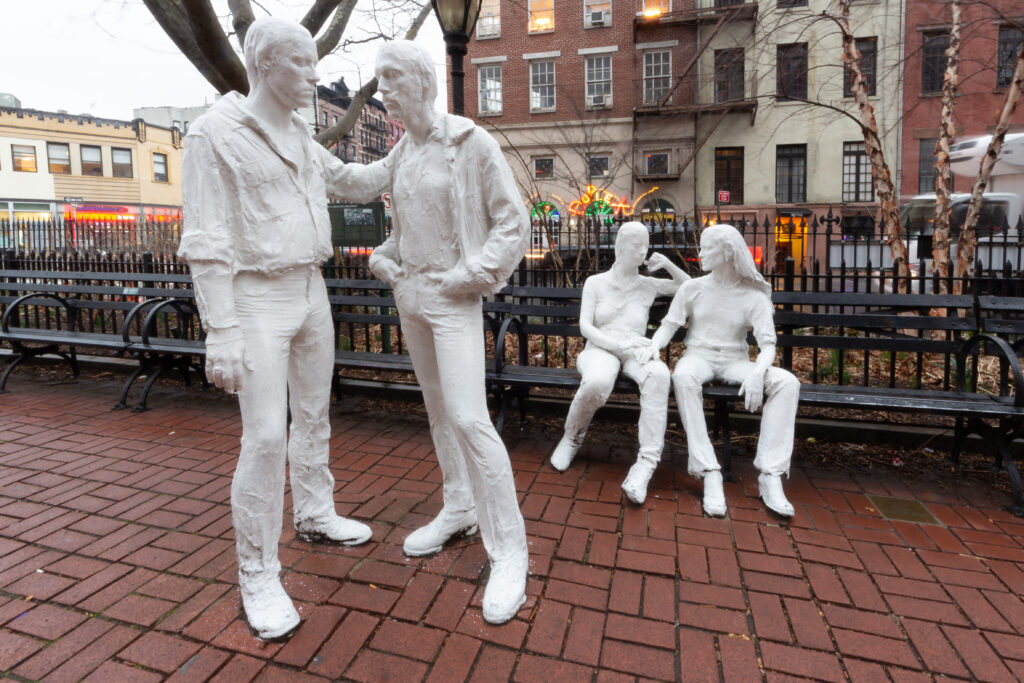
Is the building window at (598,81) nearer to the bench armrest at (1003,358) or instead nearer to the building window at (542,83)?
the building window at (542,83)

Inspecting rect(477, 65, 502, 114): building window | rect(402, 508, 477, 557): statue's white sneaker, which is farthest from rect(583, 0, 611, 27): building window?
rect(402, 508, 477, 557): statue's white sneaker

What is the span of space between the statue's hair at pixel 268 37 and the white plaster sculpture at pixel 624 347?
7.20 feet

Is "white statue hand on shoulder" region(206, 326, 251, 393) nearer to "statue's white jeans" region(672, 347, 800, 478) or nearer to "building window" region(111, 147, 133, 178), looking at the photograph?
"statue's white jeans" region(672, 347, 800, 478)

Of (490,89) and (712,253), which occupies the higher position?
(490,89)

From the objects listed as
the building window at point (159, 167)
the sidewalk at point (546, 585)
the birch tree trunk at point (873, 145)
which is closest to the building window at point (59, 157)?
the building window at point (159, 167)

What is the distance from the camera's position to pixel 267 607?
7.48 feet

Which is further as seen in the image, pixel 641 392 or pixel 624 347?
pixel 624 347

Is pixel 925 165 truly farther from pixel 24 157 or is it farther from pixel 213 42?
pixel 24 157

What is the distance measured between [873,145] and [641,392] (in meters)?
5.01

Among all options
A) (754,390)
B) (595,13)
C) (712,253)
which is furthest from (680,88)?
(754,390)

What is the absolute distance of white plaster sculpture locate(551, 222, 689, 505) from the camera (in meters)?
3.58

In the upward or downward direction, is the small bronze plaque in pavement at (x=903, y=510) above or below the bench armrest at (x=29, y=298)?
below

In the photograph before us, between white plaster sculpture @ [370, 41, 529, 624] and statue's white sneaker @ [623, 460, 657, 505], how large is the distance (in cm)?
100

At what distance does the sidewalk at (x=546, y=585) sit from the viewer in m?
2.12
